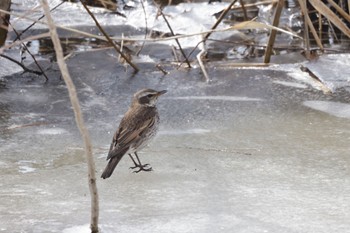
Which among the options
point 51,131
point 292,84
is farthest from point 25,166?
point 292,84

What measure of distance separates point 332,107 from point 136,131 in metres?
1.63

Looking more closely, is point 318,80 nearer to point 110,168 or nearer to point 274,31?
point 274,31

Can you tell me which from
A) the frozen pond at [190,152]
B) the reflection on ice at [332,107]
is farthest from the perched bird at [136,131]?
the reflection on ice at [332,107]

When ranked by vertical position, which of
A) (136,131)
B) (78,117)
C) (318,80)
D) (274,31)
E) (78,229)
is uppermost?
(78,117)

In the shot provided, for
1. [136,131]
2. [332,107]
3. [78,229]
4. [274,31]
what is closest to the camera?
[78,229]

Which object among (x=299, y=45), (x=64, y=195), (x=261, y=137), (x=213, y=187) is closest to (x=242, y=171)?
(x=213, y=187)

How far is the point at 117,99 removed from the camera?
20.3ft

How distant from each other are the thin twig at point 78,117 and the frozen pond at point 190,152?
1.03ft

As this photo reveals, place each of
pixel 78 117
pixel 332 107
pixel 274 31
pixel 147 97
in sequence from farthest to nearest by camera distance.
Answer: pixel 274 31
pixel 332 107
pixel 147 97
pixel 78 117

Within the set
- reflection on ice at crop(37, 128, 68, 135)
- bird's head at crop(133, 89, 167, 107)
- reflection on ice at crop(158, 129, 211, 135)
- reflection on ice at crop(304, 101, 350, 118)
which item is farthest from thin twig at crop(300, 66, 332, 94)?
reflection on ice at crop(37, 128, 68, 135)

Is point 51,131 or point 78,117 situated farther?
point 51,131

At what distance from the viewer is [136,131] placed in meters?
4.88

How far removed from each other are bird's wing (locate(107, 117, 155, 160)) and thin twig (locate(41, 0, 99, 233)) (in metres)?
1.02

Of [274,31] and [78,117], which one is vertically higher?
[78,117]
